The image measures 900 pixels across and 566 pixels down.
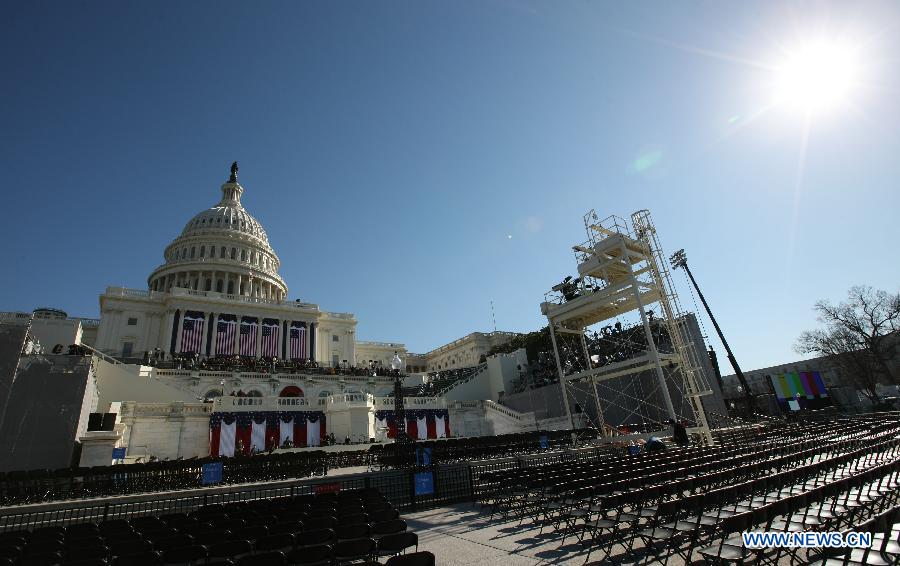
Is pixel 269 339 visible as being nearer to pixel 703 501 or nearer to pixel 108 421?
pixel 108 421

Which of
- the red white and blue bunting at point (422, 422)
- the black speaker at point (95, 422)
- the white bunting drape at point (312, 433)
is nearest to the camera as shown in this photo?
the black speaker at point (95, 422)

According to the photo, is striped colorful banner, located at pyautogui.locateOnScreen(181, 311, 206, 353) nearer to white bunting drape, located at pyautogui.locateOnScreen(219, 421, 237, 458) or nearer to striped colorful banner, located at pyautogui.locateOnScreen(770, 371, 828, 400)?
white bunting drape, located at pyautogui.locateOnScreen(219, 421, 237, 458)

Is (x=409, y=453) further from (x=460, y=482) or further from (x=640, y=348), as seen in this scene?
(x=640, y=348)

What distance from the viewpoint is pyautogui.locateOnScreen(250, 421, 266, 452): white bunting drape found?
31.8 m

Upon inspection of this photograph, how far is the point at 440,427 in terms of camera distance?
37812mm

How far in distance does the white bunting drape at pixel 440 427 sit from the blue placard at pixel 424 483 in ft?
82.1

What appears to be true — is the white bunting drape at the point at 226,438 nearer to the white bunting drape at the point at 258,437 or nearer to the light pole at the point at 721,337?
the white bunting drape at the point at 258,437

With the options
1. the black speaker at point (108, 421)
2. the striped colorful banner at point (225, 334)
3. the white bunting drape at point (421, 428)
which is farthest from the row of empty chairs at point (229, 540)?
the striped colorful banner at point (225, 334)

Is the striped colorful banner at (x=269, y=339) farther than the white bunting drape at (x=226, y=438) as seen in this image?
Yes

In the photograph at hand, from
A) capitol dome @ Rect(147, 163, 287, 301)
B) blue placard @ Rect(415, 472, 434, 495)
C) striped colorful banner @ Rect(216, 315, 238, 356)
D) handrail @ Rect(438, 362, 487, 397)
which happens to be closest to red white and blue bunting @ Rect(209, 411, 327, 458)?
handrail @ Rect(438, 362, 487, 397)

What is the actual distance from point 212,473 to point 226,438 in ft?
46.1

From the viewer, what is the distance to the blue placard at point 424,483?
13016 millimetres

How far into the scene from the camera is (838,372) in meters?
55.6

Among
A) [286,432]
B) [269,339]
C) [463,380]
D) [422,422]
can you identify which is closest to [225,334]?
[269,339]
